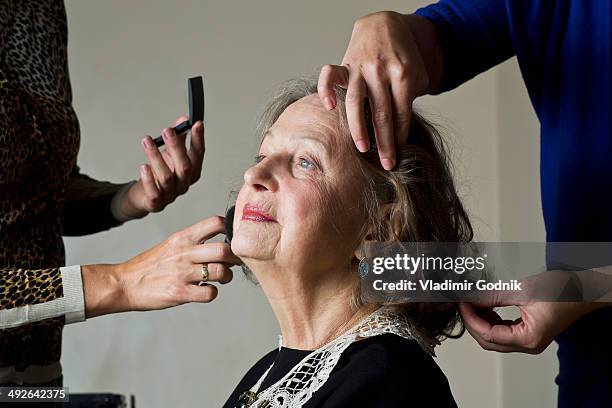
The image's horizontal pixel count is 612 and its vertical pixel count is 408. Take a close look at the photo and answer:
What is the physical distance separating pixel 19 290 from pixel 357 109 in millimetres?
579

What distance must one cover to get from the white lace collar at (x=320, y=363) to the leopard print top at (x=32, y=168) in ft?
1.17

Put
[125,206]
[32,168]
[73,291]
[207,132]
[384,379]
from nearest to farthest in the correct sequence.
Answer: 1. [384,379]
2. [73,291]
3. [32,168]
4. [125,206]
5. [207,132]

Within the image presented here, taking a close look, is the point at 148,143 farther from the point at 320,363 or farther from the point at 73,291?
the point at 320,363

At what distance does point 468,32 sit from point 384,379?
1.59 feet

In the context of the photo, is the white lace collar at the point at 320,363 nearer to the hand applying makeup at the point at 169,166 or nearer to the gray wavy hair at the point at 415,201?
the gray wavy hair at the point at 415,201

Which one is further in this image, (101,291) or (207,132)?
(207,132)

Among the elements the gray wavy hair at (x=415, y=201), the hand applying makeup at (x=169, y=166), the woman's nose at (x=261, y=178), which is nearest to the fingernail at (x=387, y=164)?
the gray wavy hair at (x=415, y=201)

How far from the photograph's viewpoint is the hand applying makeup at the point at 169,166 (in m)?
1.37

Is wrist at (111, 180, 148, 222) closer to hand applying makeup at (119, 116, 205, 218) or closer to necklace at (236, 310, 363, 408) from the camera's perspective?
hand applying makeup at (119, 116, 205, 218)

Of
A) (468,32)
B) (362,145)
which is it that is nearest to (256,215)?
(362,145)

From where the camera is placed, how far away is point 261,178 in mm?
1118

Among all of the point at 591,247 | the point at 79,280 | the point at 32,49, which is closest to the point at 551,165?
the point at 591,247

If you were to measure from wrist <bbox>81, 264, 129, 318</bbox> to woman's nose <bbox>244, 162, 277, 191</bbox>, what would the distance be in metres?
0.27

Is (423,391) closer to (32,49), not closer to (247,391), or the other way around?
(247,391)
